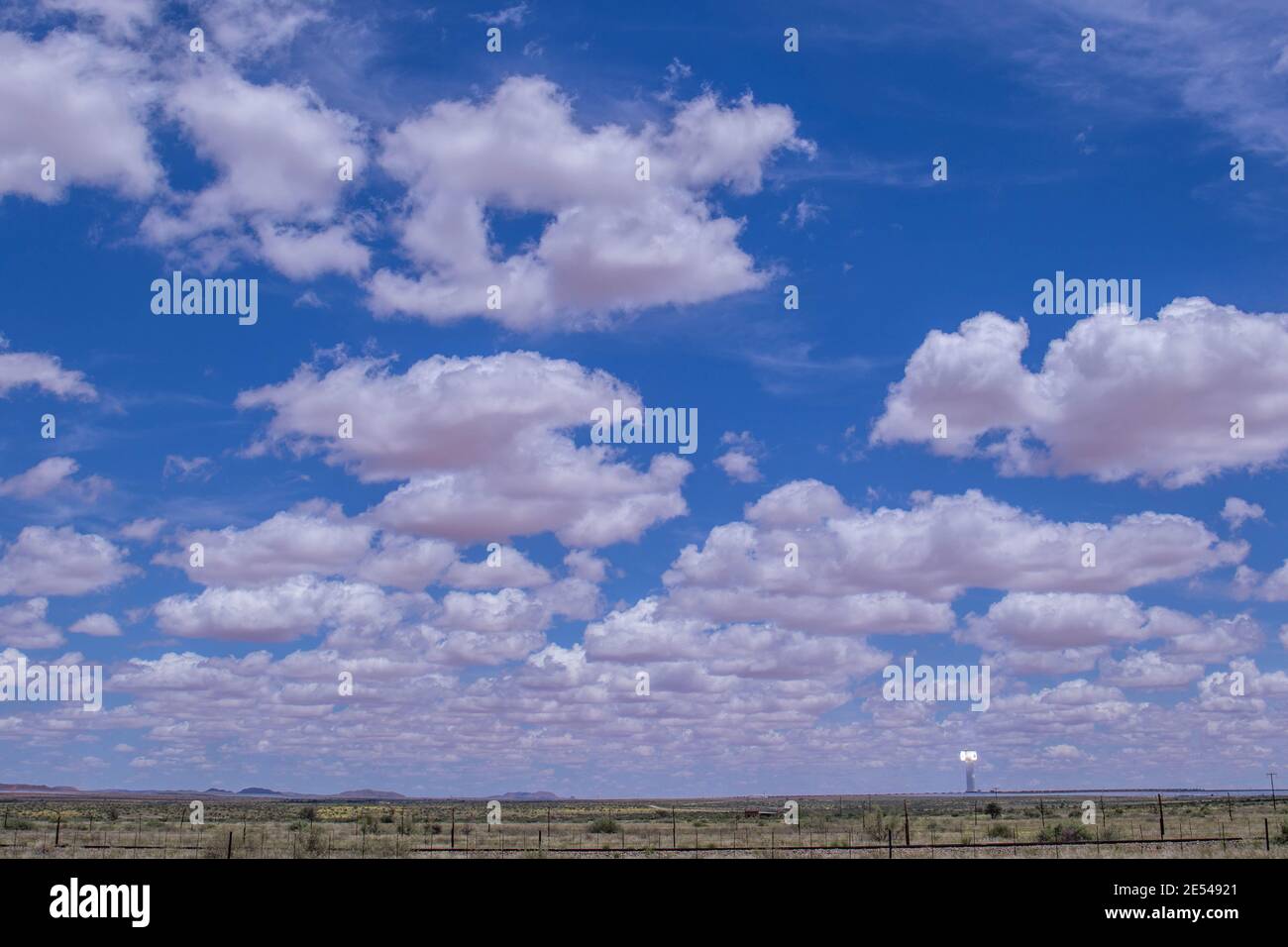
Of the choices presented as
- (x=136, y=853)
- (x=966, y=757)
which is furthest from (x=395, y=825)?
(x=966, y=757)

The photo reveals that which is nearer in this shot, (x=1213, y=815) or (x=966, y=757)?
(x=1213, y=815)

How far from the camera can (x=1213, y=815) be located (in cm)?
8062

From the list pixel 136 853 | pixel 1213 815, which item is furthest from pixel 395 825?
pixel 1213 815
